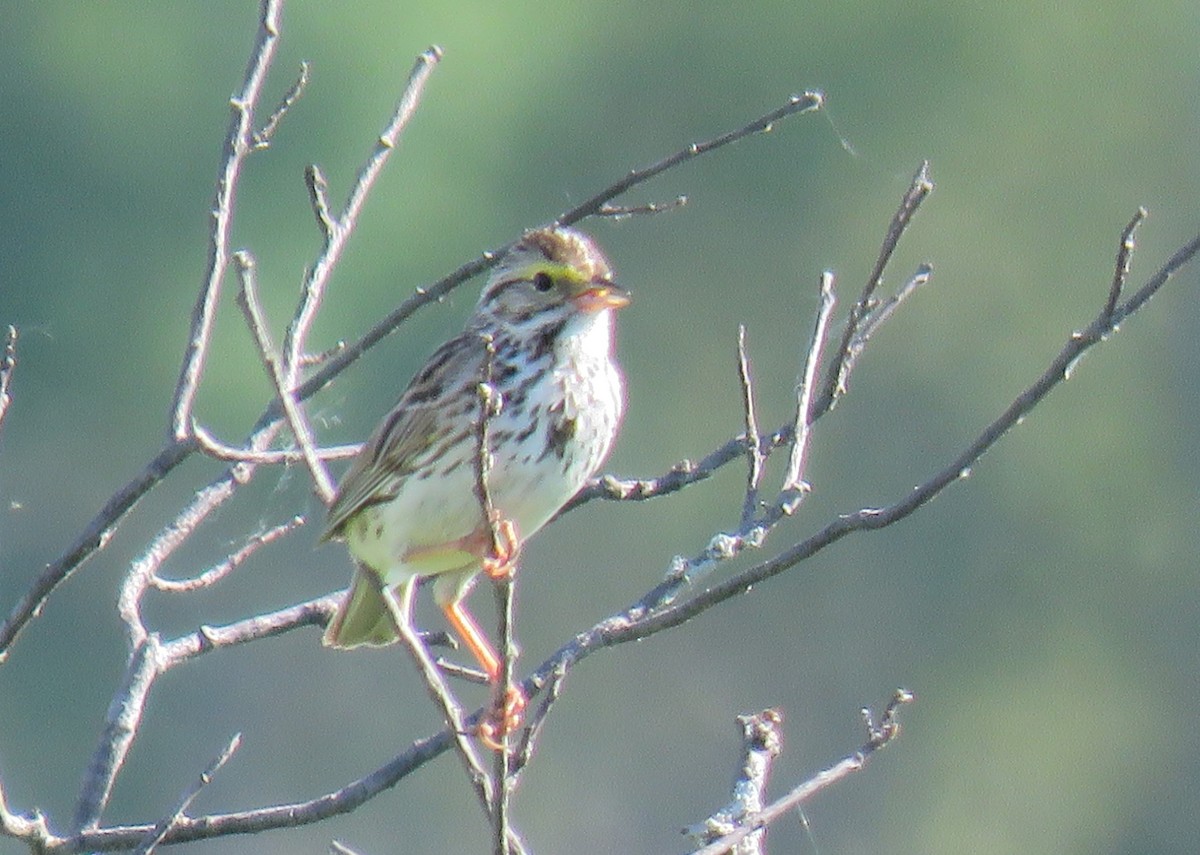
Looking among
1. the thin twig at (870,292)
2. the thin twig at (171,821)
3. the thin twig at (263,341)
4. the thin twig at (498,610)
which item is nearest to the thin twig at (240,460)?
the thin twig at (870,292)

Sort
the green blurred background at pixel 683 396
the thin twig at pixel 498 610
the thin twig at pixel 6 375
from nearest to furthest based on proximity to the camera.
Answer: the thin twig at pixel 498 610
the thin twig at pixel 6 375
the green blurred background at pixel 683 396

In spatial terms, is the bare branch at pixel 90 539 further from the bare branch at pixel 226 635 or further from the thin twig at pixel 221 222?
the bare branch at pixel 226 635

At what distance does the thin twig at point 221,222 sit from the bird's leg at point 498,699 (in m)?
0.63

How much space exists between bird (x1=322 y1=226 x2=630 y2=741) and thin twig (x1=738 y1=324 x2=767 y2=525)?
0.62 metres

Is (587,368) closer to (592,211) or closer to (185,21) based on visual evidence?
(592,211)

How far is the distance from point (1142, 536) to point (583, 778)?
29.6 feet

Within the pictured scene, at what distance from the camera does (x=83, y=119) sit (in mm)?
32406

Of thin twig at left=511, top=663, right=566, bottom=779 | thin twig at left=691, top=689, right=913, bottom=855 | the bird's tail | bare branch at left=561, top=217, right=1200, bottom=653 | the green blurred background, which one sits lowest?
the green blurred background

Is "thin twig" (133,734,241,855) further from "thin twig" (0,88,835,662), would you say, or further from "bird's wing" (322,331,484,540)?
"bird's wing" (322,331,484,540)

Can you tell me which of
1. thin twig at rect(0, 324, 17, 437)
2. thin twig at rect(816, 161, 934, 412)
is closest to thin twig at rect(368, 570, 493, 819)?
thin twig at rect(0, 324, 17, 437)

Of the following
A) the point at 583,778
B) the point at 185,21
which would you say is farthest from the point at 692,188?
the point at 583,778

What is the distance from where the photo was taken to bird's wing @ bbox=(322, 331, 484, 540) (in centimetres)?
563

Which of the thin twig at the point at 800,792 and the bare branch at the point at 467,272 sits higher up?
the bare branch at the point at 467,272

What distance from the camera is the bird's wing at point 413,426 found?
563 cm
